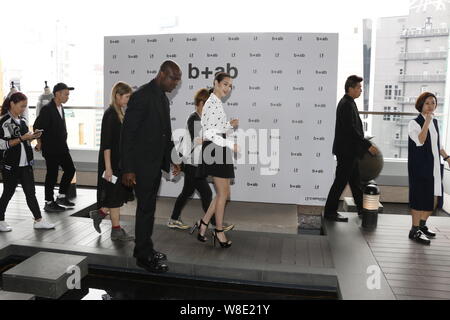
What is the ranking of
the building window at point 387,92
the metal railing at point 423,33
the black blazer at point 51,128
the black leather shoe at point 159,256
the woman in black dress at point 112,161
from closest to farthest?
the black leather shoe at point 159,256 < the woman in black dress at point 112,161 < the black blazer at point 51,128 < the metal railing at point 423,33 < the building window at point 387,92

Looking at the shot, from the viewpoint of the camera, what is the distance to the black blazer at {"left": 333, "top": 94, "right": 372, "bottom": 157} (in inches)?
164

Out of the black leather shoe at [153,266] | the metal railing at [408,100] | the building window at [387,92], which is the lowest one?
the black leather shoe at [153,266]

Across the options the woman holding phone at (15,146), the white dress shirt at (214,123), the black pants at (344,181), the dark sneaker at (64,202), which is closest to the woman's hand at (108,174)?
the woman holding phone at (15,146)

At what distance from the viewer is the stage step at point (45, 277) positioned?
9.21ft

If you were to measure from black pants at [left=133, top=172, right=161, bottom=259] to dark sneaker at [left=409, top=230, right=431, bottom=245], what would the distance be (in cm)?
247

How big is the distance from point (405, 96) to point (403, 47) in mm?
786

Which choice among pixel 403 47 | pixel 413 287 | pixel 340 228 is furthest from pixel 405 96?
pixel 413 287

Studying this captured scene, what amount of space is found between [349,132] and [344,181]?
0.52 meters

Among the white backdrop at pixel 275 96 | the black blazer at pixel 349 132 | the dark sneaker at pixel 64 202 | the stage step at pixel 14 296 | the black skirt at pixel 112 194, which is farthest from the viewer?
the white backdrop at pixel 275 96

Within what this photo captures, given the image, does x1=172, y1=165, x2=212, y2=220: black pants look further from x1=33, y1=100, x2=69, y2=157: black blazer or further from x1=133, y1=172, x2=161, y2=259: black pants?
x1=33, y1=100, x2=69, y2=157: black blazer

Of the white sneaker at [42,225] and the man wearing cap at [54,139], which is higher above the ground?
the man wearing cap at [54,139]

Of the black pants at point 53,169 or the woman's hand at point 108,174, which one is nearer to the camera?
the woman's hand at point 108,174

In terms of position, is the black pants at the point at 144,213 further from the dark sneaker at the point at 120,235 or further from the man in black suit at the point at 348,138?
the man in black suit at the point at 348,138
